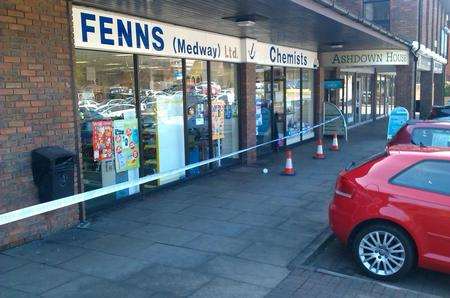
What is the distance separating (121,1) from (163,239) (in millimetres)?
3521

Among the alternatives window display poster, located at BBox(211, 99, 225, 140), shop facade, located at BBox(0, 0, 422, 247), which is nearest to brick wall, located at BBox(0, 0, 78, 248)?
shop facade, located at BBox(0, 0, 422, 247)

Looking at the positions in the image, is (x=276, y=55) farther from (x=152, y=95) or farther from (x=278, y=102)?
(x=152, y=95)

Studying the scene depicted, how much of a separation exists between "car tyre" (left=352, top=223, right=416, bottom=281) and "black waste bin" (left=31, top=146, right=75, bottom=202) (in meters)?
3.69

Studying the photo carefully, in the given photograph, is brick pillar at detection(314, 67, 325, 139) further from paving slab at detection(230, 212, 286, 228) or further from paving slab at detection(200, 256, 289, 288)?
paving slab at detection(200, 256, 289, 288)

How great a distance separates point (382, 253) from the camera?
5172 mm

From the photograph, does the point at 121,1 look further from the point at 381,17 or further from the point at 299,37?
the point at 381,17

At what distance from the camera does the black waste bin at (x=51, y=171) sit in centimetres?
625

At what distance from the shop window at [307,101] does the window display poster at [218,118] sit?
5.51 metres

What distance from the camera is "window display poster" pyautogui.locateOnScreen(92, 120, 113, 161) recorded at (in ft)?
26.1

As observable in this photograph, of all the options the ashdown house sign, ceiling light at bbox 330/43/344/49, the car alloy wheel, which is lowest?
the car alloy wheel

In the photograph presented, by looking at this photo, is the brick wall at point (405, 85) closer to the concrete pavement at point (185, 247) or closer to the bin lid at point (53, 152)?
the concrete pavement at point (185, 247)

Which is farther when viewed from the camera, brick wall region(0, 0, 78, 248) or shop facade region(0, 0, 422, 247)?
shop facade region(0, 0, 422, 247)

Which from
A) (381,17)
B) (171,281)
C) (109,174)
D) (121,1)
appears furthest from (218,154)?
(381,17)

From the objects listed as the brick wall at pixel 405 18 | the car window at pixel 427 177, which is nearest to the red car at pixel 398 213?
the car window at pixel 427 177
